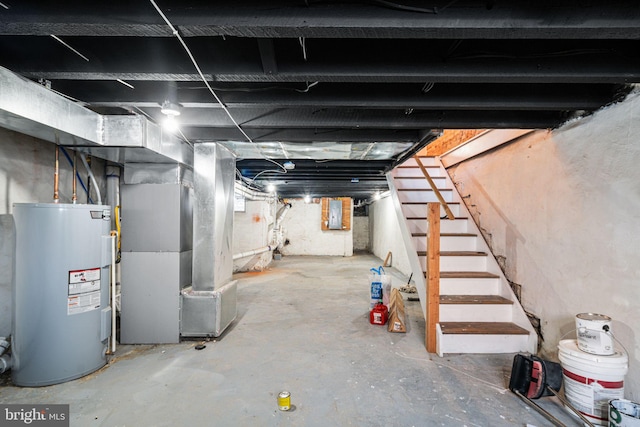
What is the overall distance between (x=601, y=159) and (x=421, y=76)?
155cm

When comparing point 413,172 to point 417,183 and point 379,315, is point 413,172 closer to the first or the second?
point 417,183

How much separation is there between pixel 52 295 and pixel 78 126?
1270mm

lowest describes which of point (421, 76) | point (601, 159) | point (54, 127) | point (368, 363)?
point (368, 363)

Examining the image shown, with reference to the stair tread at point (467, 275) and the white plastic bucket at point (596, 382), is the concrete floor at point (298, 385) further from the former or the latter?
the stair tread at point (467, 275)

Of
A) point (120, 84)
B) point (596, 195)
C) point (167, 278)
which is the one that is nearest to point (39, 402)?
point (167, 278)

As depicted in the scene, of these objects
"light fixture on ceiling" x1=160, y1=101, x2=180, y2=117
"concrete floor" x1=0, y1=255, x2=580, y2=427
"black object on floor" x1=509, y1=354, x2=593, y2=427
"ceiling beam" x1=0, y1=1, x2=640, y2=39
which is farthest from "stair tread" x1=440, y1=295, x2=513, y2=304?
"light fixture on ceiling" x1=160, y1=101, x2=180, y2=117

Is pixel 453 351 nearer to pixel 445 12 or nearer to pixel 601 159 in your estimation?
pixel 601 159

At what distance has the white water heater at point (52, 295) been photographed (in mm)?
2059

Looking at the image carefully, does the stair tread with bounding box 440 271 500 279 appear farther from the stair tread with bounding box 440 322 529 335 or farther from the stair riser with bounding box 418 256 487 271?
the stair tread with bounding box 440 322 529 335

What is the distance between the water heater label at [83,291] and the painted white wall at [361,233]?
10.1m

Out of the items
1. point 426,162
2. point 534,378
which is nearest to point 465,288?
point 534,378

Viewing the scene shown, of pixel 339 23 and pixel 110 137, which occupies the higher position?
pixel 339 23

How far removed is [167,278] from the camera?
280cm

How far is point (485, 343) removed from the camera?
2588 millimetres
